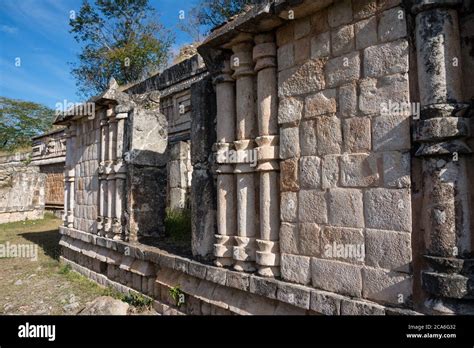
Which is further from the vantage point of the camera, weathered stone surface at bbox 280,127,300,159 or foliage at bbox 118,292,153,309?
foliage at bbox 118,292,153,309

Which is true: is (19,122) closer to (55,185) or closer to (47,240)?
(55,185)

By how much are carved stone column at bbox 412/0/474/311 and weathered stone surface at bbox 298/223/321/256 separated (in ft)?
2.99

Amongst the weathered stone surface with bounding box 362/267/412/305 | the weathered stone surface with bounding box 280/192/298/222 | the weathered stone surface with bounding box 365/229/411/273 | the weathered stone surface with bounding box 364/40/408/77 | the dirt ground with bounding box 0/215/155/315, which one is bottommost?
the dirt ground with bounding box 0/215/155/315

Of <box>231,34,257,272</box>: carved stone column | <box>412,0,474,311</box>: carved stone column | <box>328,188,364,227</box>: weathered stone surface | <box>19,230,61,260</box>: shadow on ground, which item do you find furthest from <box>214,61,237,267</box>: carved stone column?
<box>19,230,61,260</box>: shadow on ground

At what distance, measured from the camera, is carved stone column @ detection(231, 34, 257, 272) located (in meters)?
3.99

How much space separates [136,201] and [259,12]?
3.96 metres

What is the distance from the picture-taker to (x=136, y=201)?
21.1 ft

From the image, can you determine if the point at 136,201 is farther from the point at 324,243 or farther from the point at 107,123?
the point at 324,243

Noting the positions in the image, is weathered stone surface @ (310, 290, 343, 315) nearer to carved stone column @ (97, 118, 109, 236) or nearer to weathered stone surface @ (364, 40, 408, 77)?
weathered stone surface @ (364, 40, 408, 77)

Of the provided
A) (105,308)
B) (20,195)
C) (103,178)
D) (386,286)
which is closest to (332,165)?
(386,286)

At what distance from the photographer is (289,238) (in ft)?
11.8

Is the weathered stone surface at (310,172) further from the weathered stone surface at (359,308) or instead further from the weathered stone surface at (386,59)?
the weathered stone surface at (359,308)

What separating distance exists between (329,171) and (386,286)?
40.6 inches

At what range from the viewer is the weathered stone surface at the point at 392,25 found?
9.47 feet
